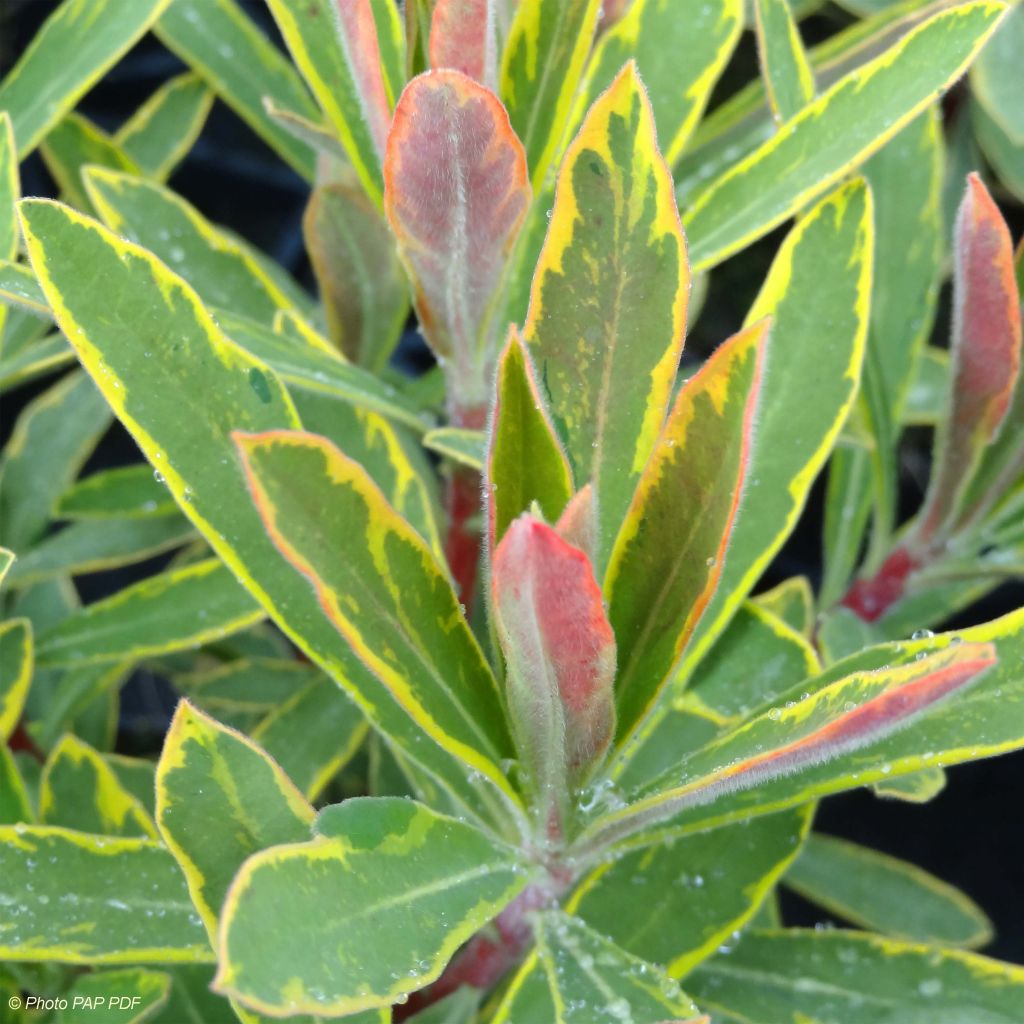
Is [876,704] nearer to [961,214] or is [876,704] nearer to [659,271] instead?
[659,271]

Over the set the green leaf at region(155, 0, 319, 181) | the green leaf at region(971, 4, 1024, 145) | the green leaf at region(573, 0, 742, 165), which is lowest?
the green leaf at region(573, 0, 742, 165)

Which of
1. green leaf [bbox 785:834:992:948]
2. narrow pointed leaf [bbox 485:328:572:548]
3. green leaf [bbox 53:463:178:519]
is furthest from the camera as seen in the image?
green leaf [bbox 785:834:992:948]

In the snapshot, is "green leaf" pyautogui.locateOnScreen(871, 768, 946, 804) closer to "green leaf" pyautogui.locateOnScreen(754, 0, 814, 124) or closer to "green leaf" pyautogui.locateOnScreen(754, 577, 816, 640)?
"green leaf" pyautogui.locateOnScreen(754, 577, 816, 640)

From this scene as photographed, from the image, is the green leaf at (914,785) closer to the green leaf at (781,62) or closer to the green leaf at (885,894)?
the green leaf at (781,62)

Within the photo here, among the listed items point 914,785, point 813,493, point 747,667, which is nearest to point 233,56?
point 747,667

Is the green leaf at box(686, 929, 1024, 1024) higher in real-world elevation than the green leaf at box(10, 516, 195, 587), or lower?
lower

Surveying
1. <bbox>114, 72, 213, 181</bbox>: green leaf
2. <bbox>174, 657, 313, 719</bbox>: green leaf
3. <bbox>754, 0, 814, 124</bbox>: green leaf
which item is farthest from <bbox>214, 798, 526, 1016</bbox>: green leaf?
<bbox>114, 72, 213, 181</bbox>: green leaf
